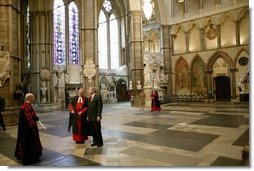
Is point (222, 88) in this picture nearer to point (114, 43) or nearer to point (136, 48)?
point (136, 48)

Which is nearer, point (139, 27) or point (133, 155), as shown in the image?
point (133, 155)

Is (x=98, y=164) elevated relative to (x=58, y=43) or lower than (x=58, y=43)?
lower

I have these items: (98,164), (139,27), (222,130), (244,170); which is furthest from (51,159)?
(139,27)

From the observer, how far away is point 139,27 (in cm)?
2044

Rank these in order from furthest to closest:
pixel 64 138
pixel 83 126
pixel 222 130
Result: pixel 222 130 → pixel 64 138 → pixel 83 126

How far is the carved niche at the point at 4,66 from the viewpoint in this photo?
30.9ft

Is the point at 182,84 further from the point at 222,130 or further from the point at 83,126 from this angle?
the point at 83,126

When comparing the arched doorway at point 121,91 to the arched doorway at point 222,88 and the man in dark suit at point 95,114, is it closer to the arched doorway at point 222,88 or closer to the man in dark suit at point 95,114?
the arched doorway at point 222,88

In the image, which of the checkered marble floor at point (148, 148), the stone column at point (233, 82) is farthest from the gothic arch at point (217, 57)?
the checkered marble floor at point (148, 148)

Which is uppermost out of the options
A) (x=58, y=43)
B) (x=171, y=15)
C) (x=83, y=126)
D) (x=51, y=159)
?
(x=171, y=15)

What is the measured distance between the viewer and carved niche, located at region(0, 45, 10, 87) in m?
9.42

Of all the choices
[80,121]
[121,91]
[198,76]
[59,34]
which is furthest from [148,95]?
[59,34]

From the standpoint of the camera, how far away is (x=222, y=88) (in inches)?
944

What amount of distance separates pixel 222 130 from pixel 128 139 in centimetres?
326
